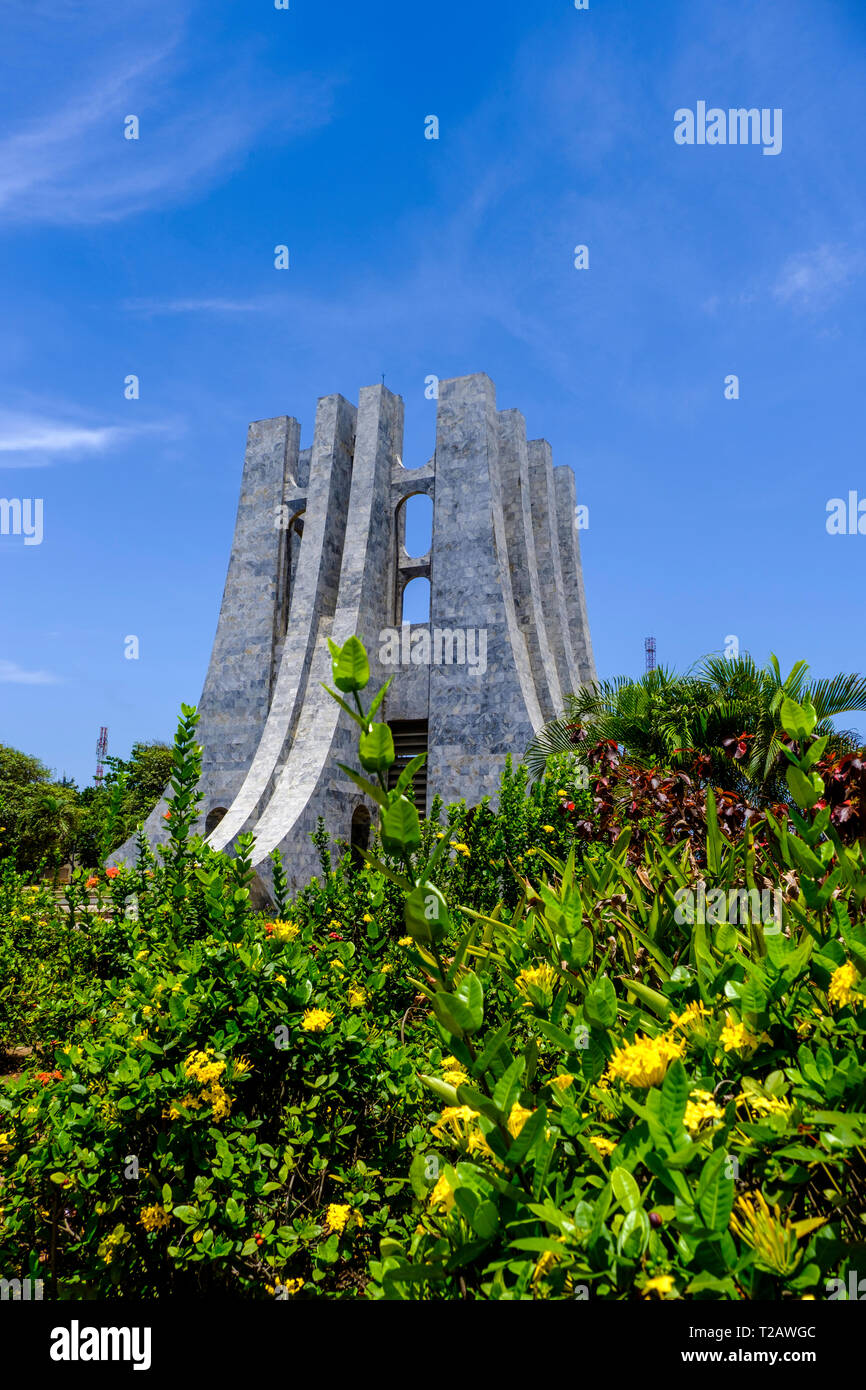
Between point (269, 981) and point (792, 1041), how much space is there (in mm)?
1668

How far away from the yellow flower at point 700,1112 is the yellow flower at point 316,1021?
141cm

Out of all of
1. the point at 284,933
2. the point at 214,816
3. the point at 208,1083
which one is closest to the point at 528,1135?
the point at 208,1083

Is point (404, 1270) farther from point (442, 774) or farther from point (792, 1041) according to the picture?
point (442, 774)

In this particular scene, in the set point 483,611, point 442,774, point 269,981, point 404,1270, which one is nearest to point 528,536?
point 483,611

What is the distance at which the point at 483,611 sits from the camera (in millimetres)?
15219

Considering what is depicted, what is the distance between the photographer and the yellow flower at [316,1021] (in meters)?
2.42

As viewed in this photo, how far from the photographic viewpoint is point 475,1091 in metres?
1.16

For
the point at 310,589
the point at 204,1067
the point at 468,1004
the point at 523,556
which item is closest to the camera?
the point at 468,1004

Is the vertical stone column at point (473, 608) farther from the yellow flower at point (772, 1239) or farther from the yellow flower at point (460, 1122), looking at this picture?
the yellow flower at point (772, 1239)

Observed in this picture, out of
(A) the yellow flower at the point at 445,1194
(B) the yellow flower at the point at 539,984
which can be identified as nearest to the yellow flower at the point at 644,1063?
(A) the yellow flower at the point at 445,1194

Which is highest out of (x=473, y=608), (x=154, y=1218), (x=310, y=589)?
(x=310, y=589)

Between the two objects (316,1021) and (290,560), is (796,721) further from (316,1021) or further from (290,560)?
(290,560)

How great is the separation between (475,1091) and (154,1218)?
164 centimetres

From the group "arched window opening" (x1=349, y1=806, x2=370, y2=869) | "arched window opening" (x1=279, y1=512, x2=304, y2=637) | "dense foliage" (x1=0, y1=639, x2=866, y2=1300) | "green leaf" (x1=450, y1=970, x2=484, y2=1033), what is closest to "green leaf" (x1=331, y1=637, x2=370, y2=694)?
"dense foliage" (x1=0, y1=639, x2=866, y2=1300)
